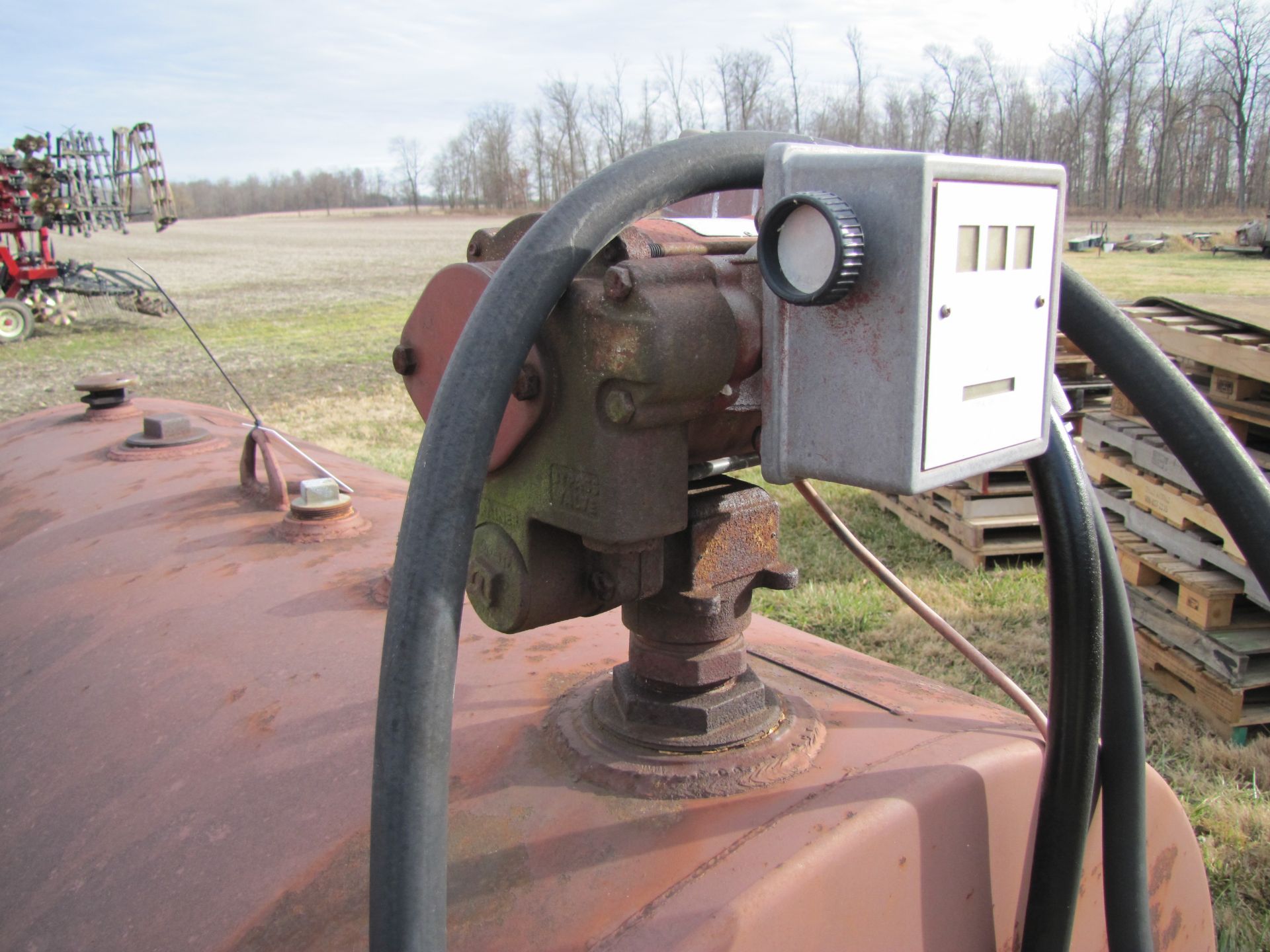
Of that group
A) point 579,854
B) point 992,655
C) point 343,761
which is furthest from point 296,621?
point 992,655

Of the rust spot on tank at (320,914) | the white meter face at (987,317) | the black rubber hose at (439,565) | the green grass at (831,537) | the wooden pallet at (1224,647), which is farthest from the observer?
the wooden pallet at (1224,647)

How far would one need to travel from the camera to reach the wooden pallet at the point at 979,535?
4.32 metres

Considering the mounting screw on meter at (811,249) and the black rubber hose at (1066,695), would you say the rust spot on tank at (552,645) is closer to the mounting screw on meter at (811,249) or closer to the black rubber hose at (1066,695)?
the black rubber hose at (1066,695)

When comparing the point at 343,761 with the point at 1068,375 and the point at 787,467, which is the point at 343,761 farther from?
the point at 1068,375

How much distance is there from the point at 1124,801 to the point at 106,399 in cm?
274

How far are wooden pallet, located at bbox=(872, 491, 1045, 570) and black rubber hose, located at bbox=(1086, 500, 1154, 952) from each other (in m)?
3.24

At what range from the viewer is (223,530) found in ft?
6.12

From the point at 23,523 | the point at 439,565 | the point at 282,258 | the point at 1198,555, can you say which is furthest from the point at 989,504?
the point at 282,258

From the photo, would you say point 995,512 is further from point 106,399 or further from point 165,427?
point 106,399

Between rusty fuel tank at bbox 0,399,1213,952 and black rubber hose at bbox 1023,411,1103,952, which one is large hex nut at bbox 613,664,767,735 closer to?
rusty fuel tank at bbox 0,399,1213,952

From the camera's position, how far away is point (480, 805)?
39.0 inches

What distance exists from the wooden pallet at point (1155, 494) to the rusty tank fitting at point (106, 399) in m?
2.82

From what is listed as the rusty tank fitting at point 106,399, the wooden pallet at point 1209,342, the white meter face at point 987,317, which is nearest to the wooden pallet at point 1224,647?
the wooden pallet at point 1209,342

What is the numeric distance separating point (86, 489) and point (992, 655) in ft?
9.71
